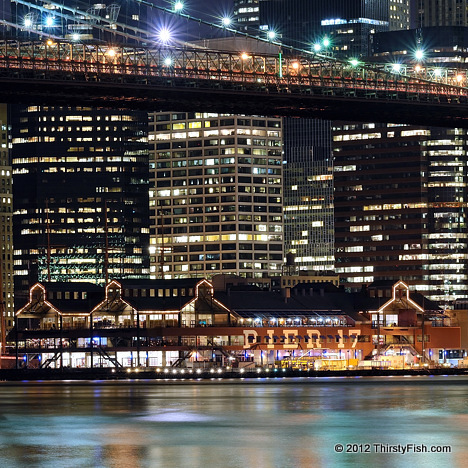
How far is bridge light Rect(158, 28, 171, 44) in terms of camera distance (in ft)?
334

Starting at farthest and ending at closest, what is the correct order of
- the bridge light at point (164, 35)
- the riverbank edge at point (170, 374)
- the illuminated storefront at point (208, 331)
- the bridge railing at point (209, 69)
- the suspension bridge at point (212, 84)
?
the illuminated storefront at point (208, 331), the riverbank edge at point (170, 374), the bridge light at point (164, 35), the bridge railing at point (209, 69), the suspension bridge at point (212, 84)

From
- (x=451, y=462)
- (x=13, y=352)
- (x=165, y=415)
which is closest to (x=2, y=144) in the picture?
(x=13, y=352)

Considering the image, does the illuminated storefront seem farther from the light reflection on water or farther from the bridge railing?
the light reflection on water

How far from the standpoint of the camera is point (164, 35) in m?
102

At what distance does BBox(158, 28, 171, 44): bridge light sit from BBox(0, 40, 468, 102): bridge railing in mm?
779

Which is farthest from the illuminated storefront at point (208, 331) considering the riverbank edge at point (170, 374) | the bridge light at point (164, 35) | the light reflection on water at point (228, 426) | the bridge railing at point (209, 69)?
the light reflection on water at point (228, 426)

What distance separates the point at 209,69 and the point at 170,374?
73.6 ft

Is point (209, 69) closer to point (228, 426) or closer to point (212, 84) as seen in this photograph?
point (212, 84)

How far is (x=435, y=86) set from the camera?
10656 centimetres

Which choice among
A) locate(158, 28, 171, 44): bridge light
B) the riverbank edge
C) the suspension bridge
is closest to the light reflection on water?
the suspension bridge

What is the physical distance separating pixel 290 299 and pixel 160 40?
3307cm

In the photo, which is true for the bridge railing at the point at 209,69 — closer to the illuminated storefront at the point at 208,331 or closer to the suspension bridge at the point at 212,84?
the suspension bridge at the point at 212,84

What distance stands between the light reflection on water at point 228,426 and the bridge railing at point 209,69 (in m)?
21.3

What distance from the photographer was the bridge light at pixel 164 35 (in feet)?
334
